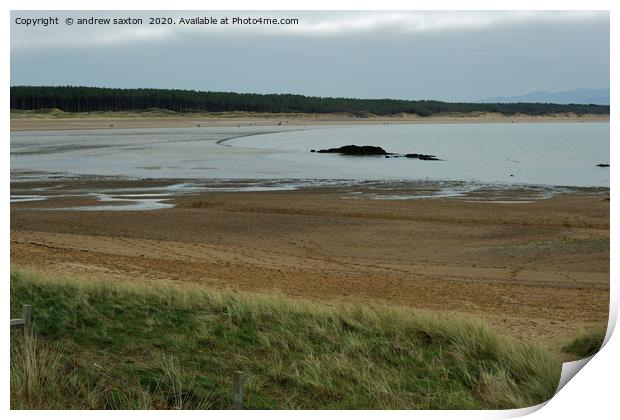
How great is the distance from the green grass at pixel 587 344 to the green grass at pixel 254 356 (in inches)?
18.9

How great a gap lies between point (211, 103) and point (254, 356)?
14.7 feet

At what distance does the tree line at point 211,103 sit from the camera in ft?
24.7

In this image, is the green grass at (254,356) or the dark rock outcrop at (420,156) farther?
the dark rock outcrop at (420,156)

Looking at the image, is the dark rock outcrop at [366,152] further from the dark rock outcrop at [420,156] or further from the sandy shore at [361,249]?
the sandy shore at [361,249]

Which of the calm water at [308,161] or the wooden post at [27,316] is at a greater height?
the wooden post at [27,316]

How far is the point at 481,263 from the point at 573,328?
15.2ft

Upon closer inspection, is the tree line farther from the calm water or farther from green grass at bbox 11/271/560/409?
the calm water

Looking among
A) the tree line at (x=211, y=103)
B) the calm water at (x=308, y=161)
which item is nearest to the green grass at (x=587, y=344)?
the tree line at (x=211, y=103)

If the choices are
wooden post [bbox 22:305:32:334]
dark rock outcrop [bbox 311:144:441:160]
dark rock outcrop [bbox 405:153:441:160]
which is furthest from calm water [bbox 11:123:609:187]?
wooden post [bbox 22:305:32:334]

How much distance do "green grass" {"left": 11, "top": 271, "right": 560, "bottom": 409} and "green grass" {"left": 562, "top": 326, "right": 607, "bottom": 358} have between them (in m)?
0.48

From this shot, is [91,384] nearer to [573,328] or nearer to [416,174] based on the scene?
[573,328]

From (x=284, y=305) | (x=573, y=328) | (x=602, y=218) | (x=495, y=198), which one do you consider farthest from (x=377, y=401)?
(x=495, y=198)

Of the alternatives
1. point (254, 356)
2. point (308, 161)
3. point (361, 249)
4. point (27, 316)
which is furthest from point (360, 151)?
point (27, 316)

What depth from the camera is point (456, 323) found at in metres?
7.25
